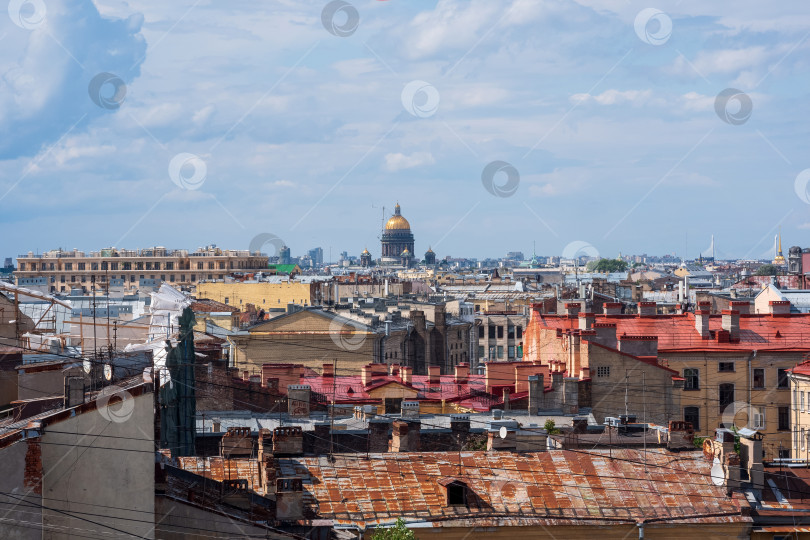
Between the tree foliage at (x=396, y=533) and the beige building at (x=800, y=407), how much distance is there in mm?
18455

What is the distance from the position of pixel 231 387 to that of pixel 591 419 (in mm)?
8038

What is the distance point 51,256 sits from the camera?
123 meters

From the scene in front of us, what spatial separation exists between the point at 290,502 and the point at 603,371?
16.8 metres

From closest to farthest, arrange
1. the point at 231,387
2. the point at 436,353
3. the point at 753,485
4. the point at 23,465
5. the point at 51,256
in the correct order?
1. the point at 23,465
2. the point at 753,485
3. the point at 231,387
4. the point at 436,353
5. the point at 51,256

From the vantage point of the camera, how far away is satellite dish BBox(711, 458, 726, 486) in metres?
18.5

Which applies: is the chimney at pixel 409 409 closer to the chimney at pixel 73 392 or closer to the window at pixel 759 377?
the chimney at pixel 73 392

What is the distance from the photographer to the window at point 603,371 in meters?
31.1

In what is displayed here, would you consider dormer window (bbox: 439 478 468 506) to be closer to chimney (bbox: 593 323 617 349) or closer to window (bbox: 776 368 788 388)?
chimney (bbox: 593 323 617 349)

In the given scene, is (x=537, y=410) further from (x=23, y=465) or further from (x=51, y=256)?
(x=51, y=256)

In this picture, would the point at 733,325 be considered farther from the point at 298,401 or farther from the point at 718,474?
the point at 718,474

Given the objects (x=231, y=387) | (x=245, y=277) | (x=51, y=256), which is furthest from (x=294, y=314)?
(x=51, y=256)

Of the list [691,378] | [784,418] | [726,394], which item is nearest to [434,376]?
[691,378]

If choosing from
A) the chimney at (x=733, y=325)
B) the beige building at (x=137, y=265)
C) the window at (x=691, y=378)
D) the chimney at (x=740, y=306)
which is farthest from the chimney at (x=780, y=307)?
the beige building at (x=137, y=265)

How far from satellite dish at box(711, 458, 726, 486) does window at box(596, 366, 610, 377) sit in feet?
39.8
